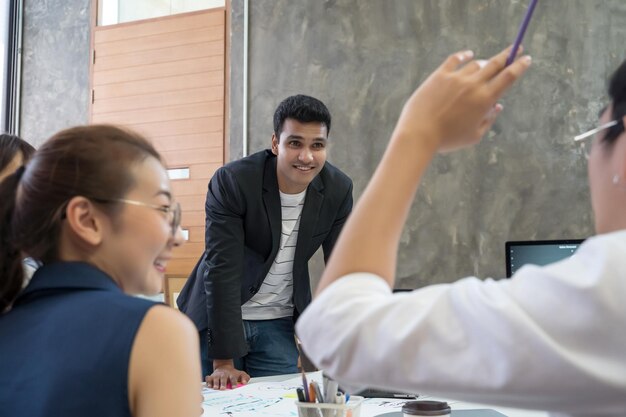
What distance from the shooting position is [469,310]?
57 centimetres

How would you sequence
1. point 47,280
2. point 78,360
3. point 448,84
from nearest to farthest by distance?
1. point 448,84
2. point 78,360
3. point 47,280

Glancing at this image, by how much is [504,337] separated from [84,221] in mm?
661

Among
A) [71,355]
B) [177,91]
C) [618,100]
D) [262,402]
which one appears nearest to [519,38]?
[618,100]

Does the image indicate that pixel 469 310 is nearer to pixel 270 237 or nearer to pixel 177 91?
pixel 270 237

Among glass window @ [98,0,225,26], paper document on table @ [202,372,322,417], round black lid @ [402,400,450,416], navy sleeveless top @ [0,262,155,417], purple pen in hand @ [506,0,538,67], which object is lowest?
paper document on table @ [202,372,322,417]

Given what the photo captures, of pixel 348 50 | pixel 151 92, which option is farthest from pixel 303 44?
pixel 151 92

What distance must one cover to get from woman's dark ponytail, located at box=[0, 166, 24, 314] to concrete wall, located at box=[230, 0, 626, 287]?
3580 mm

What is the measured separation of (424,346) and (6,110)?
5.74 metres

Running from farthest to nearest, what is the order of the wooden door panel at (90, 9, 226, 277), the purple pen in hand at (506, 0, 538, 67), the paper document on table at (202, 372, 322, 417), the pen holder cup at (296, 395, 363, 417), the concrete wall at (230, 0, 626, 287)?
the wooden door panel at (90, 9, 226, 277)
the concrete wall at (230, 0, 626, 287)
the paper document on table at (202, 372, 322, 417)
the pen holder cup at (296, 395, 363, 417)
the purple pen in hand at (506, 0, 538, 67)

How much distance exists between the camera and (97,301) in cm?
91

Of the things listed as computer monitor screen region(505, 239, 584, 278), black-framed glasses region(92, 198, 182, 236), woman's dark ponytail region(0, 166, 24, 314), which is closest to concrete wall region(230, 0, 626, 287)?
computer monitor screen region(505, 239, 584, 278)

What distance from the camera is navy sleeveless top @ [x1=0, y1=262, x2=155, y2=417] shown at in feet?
2.81

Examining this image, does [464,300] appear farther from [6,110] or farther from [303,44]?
[6,110]

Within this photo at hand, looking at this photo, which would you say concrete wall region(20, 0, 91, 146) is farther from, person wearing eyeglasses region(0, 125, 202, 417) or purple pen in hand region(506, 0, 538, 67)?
purple pen in hand region(506, 0, 538, 67)
